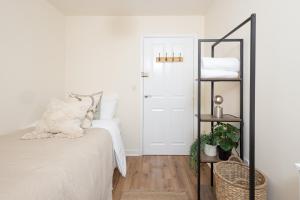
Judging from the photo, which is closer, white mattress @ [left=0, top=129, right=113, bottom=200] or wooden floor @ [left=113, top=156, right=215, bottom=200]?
white mattress @ [left=0, top=129, right=113, bottom=200]

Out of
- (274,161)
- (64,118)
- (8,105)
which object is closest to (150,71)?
(64,118)

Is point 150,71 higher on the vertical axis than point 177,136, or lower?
higher

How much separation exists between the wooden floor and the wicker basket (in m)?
0.43

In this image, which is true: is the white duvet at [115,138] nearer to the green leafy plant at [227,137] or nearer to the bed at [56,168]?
the bed at [56,168]

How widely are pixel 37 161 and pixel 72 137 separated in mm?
545

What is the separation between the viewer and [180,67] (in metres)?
3.03

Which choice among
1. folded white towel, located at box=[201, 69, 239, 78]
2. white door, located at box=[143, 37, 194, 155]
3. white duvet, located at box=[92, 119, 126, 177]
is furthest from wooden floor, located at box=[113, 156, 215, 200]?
folded white towel, located at box=[201, 69, 239, 78]

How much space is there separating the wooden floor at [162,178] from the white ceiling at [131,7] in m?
2.32

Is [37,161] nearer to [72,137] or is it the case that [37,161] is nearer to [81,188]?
[81,188]

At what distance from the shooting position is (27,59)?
2156mm

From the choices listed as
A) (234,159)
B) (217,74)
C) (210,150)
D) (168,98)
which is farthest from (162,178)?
(217,74)

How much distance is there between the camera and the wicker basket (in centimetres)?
124

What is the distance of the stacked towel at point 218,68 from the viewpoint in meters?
1.57

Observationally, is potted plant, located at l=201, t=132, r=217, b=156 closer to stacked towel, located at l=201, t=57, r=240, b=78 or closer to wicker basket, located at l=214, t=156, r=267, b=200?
wicker basket, located at l=214, t=156, r=267, b=200
